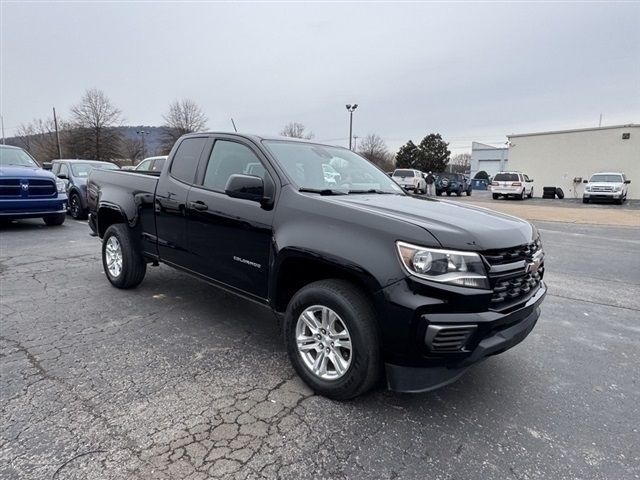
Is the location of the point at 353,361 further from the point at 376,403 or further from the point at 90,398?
the point at 90,398

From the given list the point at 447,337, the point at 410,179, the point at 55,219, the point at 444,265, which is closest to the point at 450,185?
the point at 410,179

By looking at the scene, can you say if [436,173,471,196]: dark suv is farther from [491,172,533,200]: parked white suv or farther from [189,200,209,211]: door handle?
[189,200,209,211]: door handle

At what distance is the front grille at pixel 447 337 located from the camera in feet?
7.89

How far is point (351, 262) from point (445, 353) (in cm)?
79

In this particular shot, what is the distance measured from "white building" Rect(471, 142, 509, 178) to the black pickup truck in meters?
58.7

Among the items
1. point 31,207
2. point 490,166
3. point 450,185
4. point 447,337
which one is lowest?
point 447,337

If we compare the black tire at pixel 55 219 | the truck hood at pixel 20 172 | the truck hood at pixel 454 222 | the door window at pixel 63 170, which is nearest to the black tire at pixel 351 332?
the truck hood at pixel 454 222

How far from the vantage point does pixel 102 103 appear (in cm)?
4788

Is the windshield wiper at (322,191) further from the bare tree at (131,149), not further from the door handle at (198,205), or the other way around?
the bare tree at (131,149)

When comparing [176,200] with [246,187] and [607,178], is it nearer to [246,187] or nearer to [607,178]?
[246,187]

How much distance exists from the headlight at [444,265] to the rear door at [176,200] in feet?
8.15

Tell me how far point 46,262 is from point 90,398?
4.86 metres

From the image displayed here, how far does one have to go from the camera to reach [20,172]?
9586mm

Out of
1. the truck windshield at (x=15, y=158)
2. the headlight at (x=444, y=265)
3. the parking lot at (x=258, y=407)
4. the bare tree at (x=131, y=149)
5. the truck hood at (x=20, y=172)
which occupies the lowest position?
the parking lot at (x=258, y=407)
